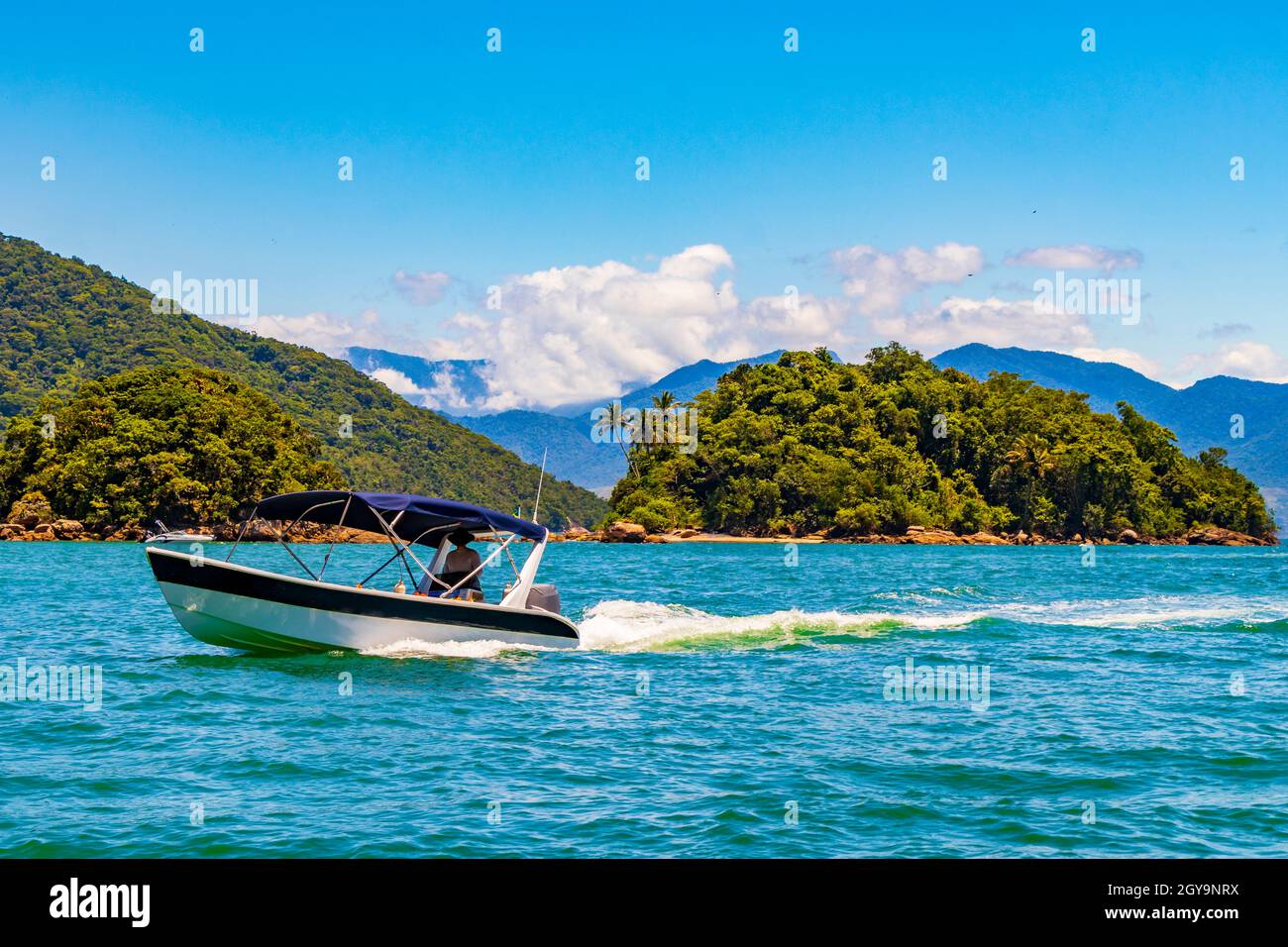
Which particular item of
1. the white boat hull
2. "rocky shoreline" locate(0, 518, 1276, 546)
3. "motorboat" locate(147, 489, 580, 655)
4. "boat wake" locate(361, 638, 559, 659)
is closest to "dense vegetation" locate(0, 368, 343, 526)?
"rocky shoreline" locate(0, 518, 1276, 546)

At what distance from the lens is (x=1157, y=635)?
90.2 feet

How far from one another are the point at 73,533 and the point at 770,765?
301 feet

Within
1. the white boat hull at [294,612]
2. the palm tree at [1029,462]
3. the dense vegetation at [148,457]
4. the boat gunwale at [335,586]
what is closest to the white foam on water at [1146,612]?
the boat gunwale at [335,586]

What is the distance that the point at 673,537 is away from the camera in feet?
391

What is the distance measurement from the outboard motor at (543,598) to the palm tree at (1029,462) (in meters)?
111

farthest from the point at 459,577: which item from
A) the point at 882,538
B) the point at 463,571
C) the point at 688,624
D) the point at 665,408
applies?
the point at 665,408

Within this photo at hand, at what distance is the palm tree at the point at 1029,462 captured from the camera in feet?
416

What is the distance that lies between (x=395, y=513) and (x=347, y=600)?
7.42 ft

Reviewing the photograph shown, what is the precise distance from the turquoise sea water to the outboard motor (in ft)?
4.40

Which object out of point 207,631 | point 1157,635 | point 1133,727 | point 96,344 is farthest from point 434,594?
point 96,344

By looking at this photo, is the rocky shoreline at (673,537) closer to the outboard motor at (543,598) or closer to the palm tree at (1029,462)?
the palm tree at (1029,462)

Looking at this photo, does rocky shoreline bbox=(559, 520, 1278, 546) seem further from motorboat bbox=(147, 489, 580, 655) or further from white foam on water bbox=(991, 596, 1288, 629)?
motorboat bbox=(147, 489, 580, 655)

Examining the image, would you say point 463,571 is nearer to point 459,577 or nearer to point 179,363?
point 459,577
